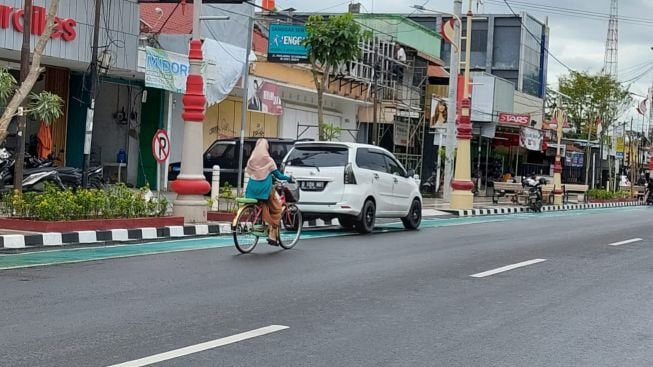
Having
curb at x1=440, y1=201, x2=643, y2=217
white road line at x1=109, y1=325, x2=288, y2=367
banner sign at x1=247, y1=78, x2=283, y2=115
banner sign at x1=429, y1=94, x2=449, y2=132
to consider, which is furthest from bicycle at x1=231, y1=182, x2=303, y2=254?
banner sign at x1=429, y1=94, x2=449, y2=132

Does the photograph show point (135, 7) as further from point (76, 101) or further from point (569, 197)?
point (569, 197)

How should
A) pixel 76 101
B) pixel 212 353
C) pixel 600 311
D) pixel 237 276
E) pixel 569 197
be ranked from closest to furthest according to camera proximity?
1. pixel 212 353
2. pixel 600 311
3. pixel 237 276
4. pixel 76 101
5. pixel 569 197

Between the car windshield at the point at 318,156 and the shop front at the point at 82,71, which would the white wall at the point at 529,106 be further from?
the car windshield at the point at 318,156

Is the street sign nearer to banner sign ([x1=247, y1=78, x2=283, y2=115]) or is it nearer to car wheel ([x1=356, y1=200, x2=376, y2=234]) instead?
car wheel ([x1=356, y1=200, x2=376, y2=234])

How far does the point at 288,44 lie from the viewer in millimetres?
27266

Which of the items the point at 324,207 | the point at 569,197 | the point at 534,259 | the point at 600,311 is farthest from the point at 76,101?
the point at 569,197

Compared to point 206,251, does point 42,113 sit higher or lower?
higher

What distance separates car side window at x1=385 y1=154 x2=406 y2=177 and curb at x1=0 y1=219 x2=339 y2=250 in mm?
3826

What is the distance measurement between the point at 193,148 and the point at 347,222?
3.56 meters

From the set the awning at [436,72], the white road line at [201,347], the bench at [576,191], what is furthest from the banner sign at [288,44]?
the white road line at [201,347]

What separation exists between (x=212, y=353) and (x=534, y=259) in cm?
820

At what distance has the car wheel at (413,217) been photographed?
19844mm

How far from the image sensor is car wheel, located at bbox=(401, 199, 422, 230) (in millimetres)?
19844

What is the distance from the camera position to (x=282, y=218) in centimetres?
1395
